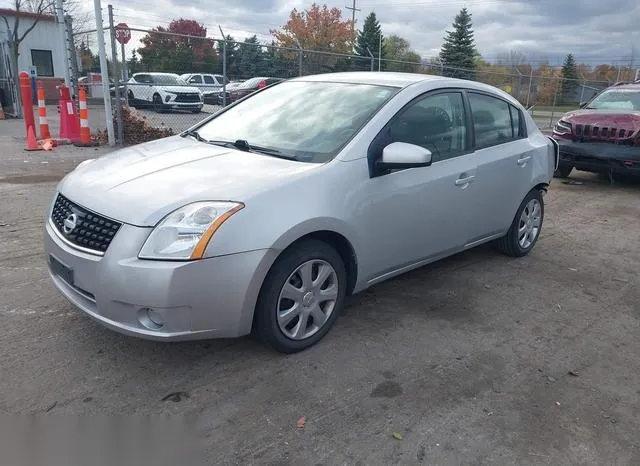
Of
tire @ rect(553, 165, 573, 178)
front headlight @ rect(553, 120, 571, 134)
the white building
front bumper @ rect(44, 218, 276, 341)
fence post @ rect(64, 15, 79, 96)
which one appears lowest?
tire @ rect(553, 165, 573, 178)

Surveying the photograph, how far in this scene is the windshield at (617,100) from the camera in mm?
9216

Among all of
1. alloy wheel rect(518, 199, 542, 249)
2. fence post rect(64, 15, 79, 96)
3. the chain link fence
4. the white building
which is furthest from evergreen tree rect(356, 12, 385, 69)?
alloy wheel rect(518, 199, 542, 249)

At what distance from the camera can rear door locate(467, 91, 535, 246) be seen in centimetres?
445

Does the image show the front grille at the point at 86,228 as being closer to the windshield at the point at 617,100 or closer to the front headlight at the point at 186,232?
the front headlight at the point at 186,232

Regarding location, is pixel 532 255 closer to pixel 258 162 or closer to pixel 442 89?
pixel 442 89

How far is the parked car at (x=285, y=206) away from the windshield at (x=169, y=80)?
8.70 meters

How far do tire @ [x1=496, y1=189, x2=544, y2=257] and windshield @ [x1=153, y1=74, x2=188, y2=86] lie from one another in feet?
30.9

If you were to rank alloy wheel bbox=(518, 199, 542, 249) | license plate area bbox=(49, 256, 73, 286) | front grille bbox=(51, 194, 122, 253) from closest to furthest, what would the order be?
1. front grille bbox=(51, 194, 122, 253)
2. license plate area bbox=(49, 256, 73, 286)
3. alloy wheel bbox=(518, 199, 542, 249)

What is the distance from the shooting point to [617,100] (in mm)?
9539

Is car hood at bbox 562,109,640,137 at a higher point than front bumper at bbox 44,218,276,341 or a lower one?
higher

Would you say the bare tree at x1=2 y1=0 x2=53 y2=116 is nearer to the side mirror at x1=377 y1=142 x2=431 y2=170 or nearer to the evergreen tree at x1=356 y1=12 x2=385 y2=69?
the side mirror at x1=377 y1=142 x2=431 y2=170

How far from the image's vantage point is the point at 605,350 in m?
3.58

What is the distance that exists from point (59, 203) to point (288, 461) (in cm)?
208

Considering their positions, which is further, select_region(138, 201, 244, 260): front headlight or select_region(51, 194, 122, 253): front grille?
select_region(51, 194, 122, 253): front grille
